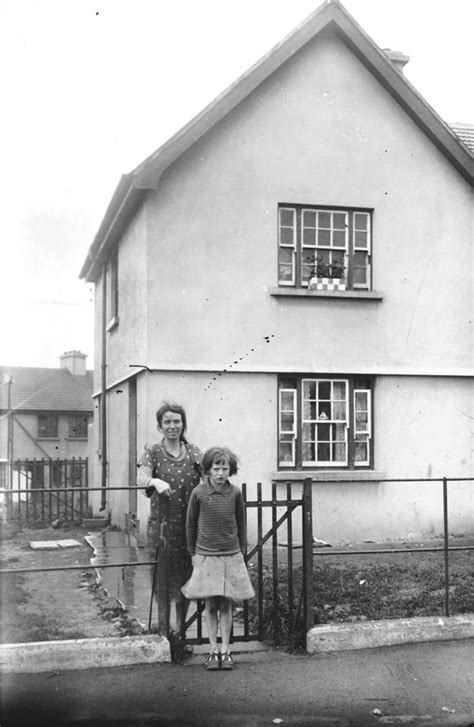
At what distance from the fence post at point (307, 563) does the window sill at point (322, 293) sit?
22.2ft

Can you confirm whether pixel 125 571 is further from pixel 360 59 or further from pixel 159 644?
pixel 360 59

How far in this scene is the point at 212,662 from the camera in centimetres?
573

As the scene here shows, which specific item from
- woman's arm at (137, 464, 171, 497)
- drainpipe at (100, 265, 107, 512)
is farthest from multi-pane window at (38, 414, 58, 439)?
woman's arm at (137, 464, 171, 497)

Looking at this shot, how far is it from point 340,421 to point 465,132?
7503 millimetres

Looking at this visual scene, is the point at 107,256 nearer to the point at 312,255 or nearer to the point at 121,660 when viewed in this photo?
the point at 312,255

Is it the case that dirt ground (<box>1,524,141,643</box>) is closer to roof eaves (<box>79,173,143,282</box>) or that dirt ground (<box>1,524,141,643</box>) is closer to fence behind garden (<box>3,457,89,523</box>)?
fence behind garden (<box>3,457,89,523</box>)

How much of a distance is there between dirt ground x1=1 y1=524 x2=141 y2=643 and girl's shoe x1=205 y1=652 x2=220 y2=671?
130 cm

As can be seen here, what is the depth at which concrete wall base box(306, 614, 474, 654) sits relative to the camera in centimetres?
611

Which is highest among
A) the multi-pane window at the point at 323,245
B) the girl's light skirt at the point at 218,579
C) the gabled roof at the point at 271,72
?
the gabled roof at the point at 271,72

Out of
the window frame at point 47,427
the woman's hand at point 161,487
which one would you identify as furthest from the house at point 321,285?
the window frame at point 47,427

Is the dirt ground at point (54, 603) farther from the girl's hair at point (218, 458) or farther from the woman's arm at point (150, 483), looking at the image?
the girl's hair at point (218, 458)

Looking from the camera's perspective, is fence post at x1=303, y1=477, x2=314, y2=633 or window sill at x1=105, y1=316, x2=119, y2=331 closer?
fence post at x1=303, y1=477, x2=314, y2=633

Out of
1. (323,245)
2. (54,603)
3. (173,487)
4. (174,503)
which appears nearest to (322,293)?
(323,245)

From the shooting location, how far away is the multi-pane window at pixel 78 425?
46875 mm
